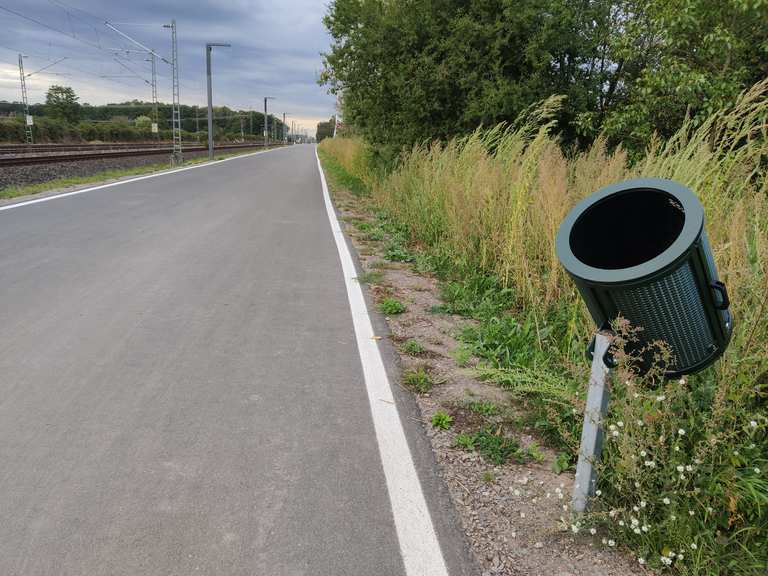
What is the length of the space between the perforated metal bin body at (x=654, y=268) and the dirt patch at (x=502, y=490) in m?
0.82

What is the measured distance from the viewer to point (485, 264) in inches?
253

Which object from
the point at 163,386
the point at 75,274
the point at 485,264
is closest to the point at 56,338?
the point at 163,386

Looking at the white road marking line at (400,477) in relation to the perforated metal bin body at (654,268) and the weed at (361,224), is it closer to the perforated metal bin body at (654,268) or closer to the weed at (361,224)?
the perforated metal bin body at (654,268)

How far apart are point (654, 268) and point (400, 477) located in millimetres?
1572

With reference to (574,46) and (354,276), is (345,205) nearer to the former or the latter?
(574,46)

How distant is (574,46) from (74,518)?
13.0 metres

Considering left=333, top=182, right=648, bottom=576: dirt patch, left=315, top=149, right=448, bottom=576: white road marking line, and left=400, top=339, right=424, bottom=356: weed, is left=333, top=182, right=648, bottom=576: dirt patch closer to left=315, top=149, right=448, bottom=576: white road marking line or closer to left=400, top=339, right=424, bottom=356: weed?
left=400, top=339, right=424, bottom=356: weed

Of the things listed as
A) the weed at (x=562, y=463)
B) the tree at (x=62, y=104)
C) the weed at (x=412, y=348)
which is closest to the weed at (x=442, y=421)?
the weed at (x=562, y=463)

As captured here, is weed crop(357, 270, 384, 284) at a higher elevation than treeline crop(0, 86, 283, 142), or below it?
below

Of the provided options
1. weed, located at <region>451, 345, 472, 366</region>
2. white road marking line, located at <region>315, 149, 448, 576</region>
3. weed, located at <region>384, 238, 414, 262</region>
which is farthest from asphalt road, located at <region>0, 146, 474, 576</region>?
weed, located at <region>384, 238, 414, 262</region>

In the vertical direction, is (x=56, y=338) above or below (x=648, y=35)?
below

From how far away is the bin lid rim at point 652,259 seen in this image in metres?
1.94

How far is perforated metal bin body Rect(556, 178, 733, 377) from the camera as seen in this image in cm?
198

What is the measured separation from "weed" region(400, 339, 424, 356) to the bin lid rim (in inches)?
89.7
